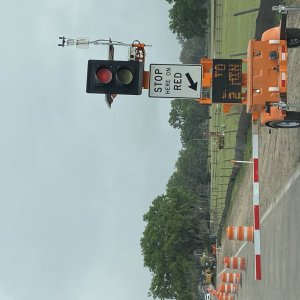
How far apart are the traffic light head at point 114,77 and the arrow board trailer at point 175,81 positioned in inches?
16.7

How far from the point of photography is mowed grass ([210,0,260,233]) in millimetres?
35594

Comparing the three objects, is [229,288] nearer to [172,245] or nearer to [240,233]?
[240,233]

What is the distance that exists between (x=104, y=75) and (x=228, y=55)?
3376 centimetres

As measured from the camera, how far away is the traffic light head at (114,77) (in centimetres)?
1044

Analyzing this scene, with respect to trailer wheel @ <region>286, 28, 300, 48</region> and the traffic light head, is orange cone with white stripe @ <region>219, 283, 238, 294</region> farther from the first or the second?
the traffic light head

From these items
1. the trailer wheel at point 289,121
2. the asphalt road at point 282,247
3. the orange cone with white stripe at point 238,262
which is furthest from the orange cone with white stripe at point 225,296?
the trailer wheel at point 289,121

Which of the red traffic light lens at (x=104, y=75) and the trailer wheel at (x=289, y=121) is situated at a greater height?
the red traffic light lens at (x=104, y=75)

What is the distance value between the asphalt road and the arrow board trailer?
15.1ft

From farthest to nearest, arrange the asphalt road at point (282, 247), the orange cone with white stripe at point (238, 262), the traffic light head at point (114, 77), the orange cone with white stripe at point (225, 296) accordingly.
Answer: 1. the orange cone with white stripe at point (225, 296)
2. the orange cone with white stripe at point (238, 262)
3. the asphalt road at point (282, 247)
4. the traffic light head at point (114, 77)

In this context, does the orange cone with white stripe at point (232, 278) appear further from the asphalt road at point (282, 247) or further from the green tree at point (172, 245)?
the green tree at point (172, 245)

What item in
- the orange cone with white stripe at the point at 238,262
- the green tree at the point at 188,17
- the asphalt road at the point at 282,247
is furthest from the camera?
the green tree at the point at 188,17

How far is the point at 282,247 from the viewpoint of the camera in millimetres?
14820

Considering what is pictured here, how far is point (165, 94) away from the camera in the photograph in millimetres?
Result: 10766

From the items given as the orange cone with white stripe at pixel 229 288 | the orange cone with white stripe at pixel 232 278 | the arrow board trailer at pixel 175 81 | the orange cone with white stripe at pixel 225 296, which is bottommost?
the orange cone with white stripe at pixel 225 296
